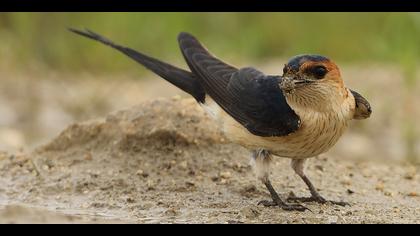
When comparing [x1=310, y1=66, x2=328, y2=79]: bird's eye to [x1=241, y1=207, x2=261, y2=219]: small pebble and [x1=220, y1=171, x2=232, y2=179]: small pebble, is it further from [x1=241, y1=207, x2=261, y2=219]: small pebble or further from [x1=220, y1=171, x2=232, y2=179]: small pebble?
[x1=220, y1=171, x2=232, y2=179]: small pebble

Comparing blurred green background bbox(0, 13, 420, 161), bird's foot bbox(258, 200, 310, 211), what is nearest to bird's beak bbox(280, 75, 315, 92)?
bird's foot bbox(258, 200, 310, 211)

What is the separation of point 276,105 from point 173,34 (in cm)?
579

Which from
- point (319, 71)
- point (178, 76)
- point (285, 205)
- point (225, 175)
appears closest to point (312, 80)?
point (319, 71)

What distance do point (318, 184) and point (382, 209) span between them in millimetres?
874

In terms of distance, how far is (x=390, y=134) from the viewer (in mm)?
9672

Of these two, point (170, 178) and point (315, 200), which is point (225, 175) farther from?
point (315, 200)

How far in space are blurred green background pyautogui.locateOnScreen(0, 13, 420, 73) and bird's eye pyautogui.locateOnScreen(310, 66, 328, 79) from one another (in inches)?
205

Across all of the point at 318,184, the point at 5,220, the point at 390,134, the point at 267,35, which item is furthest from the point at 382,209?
the point at 267,35

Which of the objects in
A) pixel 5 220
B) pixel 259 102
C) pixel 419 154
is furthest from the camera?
pixel 419 154

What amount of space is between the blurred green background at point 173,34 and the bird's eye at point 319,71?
5209 mm

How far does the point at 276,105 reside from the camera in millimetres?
5910

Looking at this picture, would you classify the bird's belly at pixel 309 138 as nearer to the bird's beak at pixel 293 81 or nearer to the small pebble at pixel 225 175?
the bird's beak at pixel 293 81

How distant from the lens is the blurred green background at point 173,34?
11.1m
